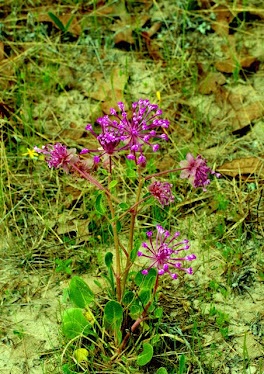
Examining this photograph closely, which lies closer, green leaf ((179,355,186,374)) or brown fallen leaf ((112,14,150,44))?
green leaf ((179,355,186,374))

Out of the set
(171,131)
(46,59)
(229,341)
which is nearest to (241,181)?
(171,131)

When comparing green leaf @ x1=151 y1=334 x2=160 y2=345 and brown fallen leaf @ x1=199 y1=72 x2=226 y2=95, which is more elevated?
brown fallen leaf @ x1=199 y1=72 x2=226 y2=95

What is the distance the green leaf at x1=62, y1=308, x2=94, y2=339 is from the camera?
2.65 m

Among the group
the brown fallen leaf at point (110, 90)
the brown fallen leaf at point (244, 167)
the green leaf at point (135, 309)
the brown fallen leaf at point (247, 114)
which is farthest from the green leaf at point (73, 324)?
the brown fallen leaf at point (247, 114)

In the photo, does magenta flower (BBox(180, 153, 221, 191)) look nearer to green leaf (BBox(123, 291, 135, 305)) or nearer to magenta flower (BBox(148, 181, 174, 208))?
magenta flower (BBox(148, 181, 174, 208))

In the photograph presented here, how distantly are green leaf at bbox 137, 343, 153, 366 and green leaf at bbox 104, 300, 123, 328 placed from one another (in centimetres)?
17

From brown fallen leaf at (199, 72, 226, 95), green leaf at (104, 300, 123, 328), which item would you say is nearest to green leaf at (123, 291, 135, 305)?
green leaf at (104, 300, 123, 328)

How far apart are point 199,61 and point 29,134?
4.67 feet

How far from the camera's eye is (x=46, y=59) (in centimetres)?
413

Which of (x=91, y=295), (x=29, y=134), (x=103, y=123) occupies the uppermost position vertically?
(x=103, y=123)

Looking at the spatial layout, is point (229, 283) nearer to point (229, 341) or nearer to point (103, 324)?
point (229, 341)

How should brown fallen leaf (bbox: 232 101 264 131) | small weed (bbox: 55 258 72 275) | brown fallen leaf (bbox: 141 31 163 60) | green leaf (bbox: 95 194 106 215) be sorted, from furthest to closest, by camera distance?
1. brown fallen leaf (bbox: 141 31 163 60)
2. brown fallen leaf (bbox: 232 101 264 131)
3. small weed (bbox: 55 258 72 275)
4. green leaf (bbox: 95 194 106 215)

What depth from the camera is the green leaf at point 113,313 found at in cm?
247

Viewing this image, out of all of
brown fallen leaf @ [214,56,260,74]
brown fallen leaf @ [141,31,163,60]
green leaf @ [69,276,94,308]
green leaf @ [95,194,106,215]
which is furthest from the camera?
brown fallen leaf @ [141,31,163,60]
